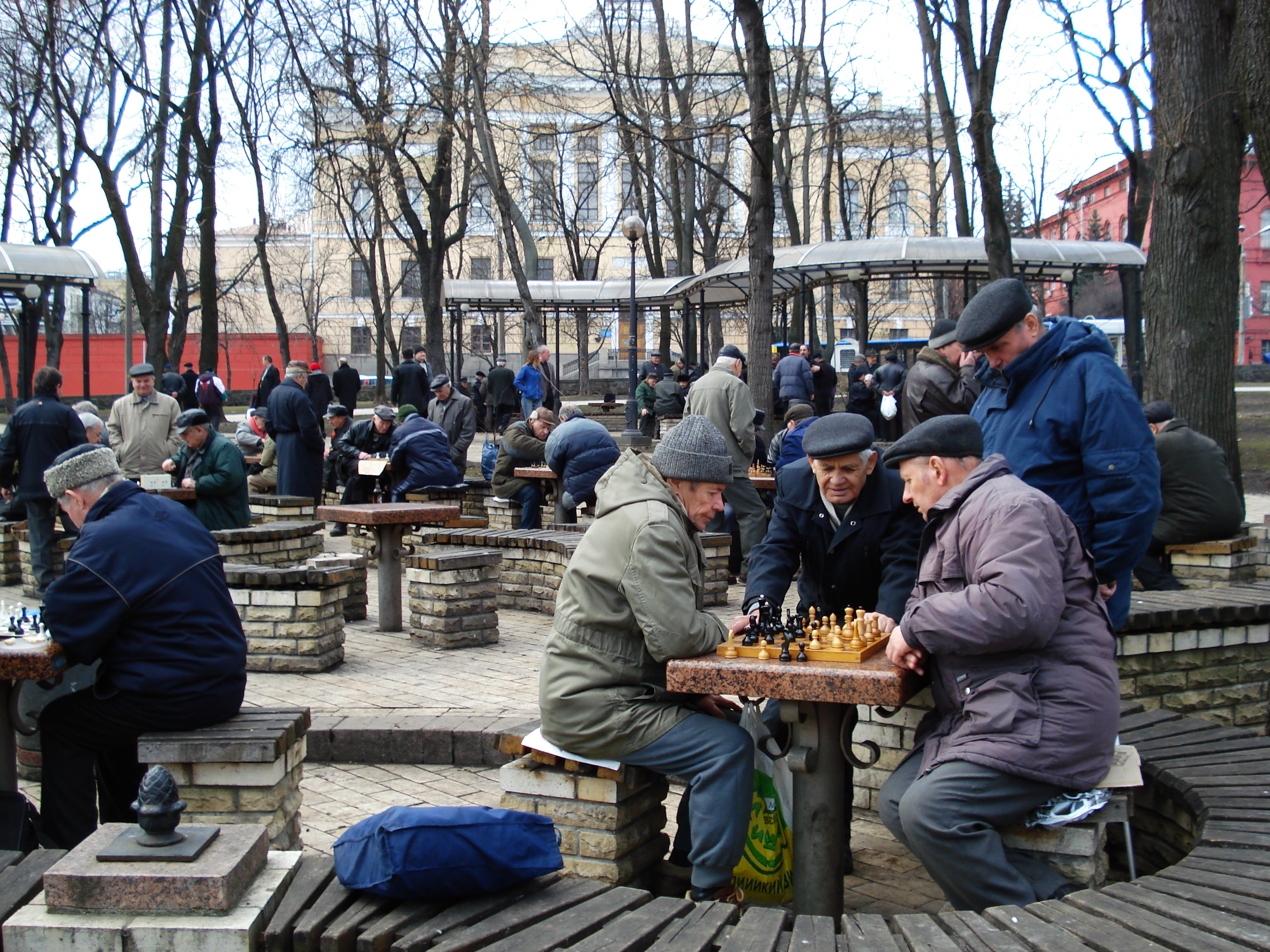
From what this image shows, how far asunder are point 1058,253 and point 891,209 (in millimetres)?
30198

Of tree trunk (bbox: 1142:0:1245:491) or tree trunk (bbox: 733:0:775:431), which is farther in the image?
tree trunk (bbox: 733:0:775:431)

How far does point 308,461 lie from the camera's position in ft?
40.1

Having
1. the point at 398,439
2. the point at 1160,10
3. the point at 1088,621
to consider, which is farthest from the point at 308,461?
the point at 1088,621

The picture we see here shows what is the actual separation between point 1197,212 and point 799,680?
748 centimetres

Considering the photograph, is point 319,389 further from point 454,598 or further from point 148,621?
point 148,621

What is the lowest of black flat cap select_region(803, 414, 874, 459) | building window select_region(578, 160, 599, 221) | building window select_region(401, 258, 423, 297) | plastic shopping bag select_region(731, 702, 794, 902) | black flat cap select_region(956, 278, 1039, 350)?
plastic shopping bag select_region(731, 702, 794, 902)

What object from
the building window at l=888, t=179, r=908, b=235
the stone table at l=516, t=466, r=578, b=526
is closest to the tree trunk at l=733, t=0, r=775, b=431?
the stone table at l=516, t=466, r=578, b=526

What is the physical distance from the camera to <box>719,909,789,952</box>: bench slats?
2620mm

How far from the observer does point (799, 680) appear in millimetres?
3189

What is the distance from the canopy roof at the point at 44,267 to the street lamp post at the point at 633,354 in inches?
358

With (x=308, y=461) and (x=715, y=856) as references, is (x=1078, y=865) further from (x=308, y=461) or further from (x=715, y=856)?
(x=308, y=461)

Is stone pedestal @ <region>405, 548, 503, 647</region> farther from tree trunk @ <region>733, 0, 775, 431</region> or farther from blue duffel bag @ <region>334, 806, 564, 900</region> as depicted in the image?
tree trunk @ <region>733, 0, 775, 431</region>

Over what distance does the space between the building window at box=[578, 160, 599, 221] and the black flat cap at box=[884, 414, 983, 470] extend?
28.6 metres

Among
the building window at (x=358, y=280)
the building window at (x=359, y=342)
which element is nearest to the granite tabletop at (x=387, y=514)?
the building window at (x=358, y=280)
